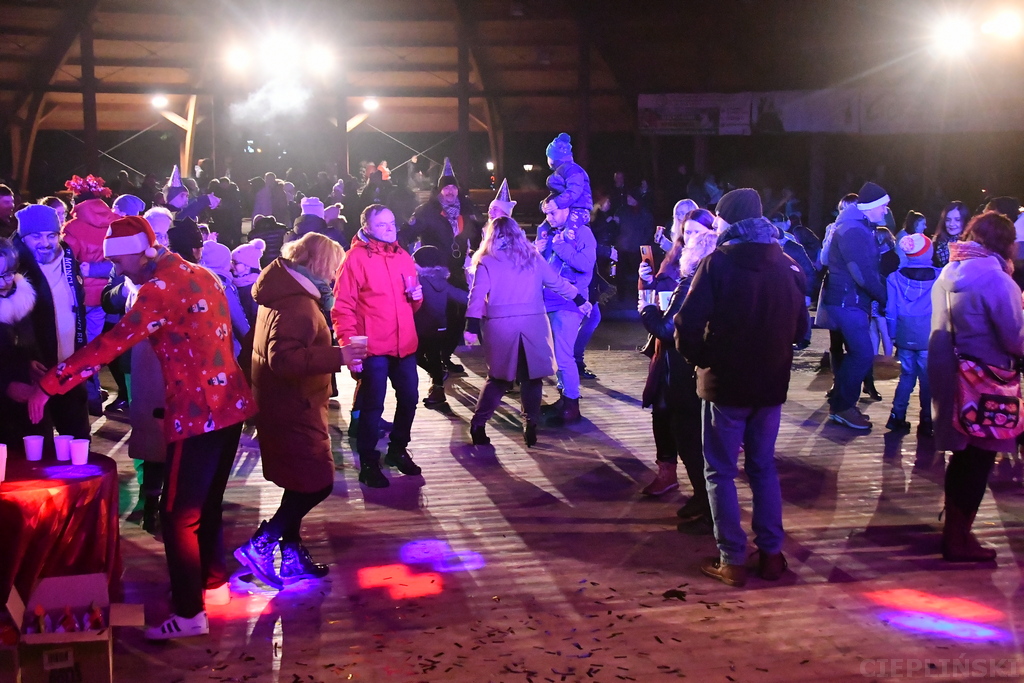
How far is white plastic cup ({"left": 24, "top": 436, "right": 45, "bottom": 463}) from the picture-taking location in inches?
165

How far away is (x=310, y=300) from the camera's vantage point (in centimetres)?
439

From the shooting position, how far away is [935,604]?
438cm

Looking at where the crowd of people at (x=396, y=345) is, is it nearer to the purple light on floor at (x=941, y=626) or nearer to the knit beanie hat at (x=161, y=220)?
the knit beanie hat at (x=161, y=220)

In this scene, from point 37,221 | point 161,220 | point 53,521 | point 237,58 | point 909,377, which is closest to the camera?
point 53,521

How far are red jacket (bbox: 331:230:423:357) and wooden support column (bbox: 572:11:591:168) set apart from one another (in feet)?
44.7

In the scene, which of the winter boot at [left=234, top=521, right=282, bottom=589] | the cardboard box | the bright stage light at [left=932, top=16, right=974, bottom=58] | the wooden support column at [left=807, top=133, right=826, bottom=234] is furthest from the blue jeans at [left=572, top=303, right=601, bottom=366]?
the bright stage light at [left=932, top=16, right=974, bottom=58]

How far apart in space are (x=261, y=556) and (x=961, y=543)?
348cm

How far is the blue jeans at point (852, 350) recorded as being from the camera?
7633mm

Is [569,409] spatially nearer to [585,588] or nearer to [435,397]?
[435,397]

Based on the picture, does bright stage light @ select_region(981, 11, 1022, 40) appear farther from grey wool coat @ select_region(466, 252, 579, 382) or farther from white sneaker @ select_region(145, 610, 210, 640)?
white sneaker @ select_region(145, 610, 210, 640)

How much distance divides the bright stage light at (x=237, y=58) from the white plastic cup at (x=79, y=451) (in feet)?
58.8

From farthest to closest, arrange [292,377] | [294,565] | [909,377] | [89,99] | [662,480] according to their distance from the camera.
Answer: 1. [89,99]
2. [909,377]
3. [662,480]
4. [294,565]
5. [292,377]

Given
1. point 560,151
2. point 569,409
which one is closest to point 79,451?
point 569,409

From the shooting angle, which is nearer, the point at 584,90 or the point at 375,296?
the point at 375,296
